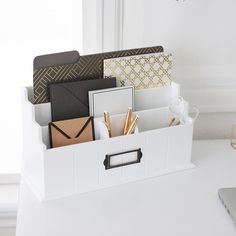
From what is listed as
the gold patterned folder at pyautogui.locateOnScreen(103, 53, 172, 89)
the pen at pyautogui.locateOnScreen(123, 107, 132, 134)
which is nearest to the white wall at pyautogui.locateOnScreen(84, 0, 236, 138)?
the gold patterned folder at pyautogui.locateOnScreen(103, 53, 172, 89)

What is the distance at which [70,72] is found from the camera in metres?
1.02

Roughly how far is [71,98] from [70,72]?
57mm

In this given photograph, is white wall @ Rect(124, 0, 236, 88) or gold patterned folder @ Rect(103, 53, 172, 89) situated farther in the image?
white wall @ Rect(124, 0, 236, 88)

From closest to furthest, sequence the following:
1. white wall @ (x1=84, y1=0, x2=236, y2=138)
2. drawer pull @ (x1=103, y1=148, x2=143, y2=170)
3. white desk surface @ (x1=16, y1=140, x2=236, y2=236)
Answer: white desk surface @ (x1=16, y1=140, x2=236, y2=236), drawer pull @ (x1=103, y1=148, x2=143, y2=170), white wall @ (x1=84, y1=0, x2=236, y2=138)

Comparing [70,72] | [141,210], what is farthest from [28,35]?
[141,210]

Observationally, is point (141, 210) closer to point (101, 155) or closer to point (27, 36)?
point (101, 155)

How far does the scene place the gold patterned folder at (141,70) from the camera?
1.05 meters

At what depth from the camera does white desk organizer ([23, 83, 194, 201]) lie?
0.93 m

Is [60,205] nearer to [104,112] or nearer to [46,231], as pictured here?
[46,231]

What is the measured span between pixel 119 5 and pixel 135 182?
0.40 m

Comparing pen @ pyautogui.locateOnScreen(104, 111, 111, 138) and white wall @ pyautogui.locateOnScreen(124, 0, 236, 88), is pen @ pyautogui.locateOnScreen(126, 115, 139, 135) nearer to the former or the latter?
pen @ pyautogui.locateOnScreen(104, 111, 111, 138)

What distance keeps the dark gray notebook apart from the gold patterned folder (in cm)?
4

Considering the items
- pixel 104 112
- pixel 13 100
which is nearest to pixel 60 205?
pixel 104 112

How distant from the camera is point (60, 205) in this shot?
3.04ft
